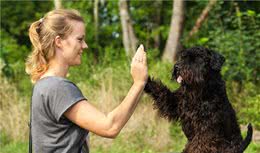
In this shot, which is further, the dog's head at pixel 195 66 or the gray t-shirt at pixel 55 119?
the dog's head at pixel 195 66

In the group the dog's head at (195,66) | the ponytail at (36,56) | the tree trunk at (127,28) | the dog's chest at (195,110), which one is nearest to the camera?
the ponytail at (36,56)

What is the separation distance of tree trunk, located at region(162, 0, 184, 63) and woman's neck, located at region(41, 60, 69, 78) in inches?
392

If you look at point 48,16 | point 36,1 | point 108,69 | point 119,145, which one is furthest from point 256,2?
point 48,16

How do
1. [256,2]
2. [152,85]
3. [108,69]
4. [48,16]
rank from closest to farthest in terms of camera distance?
[48,16]
[152,85]
[108,69]
[256,2]

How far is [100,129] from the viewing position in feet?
9.98

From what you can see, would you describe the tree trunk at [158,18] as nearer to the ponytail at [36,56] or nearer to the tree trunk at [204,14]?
the tree trunk at [204,14]

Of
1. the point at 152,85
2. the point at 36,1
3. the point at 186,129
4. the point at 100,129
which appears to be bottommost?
the point at 36,1

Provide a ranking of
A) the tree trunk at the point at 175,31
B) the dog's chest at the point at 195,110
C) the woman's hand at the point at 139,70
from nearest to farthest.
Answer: the woman's hand at the point at 139,70
the dog's chest at the point at 195,110
the tree trunk at the point at 175,31

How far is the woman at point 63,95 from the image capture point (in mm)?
3053

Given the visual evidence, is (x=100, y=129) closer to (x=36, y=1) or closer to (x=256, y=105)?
(x=256, y=105)

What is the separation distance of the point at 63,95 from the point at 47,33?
0.40 metres

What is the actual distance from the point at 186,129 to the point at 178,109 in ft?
0.75

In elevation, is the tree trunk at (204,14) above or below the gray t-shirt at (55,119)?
below

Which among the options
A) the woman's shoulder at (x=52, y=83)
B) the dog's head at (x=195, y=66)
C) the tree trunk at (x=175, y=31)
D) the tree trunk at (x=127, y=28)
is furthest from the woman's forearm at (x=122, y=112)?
the tree trunk at (x=127, y=28)
